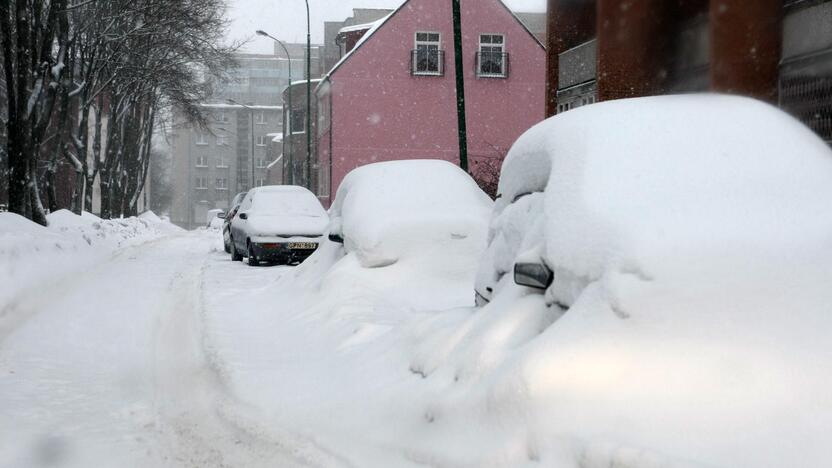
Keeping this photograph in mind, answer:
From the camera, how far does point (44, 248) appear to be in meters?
16.4

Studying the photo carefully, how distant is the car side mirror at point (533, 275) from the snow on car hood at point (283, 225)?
1267 cm

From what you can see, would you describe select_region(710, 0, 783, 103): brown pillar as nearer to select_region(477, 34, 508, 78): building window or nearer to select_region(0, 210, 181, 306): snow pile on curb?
select_region(0, 210, 181, 306): snow pile on curb

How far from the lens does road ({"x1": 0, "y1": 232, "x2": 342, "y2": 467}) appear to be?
456 centimetres

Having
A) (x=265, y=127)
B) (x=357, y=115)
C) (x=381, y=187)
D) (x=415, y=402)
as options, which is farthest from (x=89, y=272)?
(x=265, y=127)

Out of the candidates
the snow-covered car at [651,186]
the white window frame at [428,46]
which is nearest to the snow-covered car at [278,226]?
the snow-covered car at [651,186]

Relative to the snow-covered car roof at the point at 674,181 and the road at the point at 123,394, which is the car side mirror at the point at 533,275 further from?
the road at the point at 123,394

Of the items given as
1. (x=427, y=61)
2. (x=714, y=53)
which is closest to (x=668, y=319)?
(x=714, y=53)

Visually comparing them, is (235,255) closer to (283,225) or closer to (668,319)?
(283,225)

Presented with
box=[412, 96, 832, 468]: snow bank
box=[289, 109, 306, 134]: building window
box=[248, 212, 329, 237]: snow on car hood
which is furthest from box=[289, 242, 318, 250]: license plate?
box=[289, 109, 306, 134]: building window

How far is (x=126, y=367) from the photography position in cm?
689

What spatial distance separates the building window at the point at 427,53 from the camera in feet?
122

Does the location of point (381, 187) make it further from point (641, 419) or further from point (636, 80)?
point (641, 419)

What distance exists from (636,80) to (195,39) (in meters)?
13.7

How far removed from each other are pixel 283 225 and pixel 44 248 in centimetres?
432
